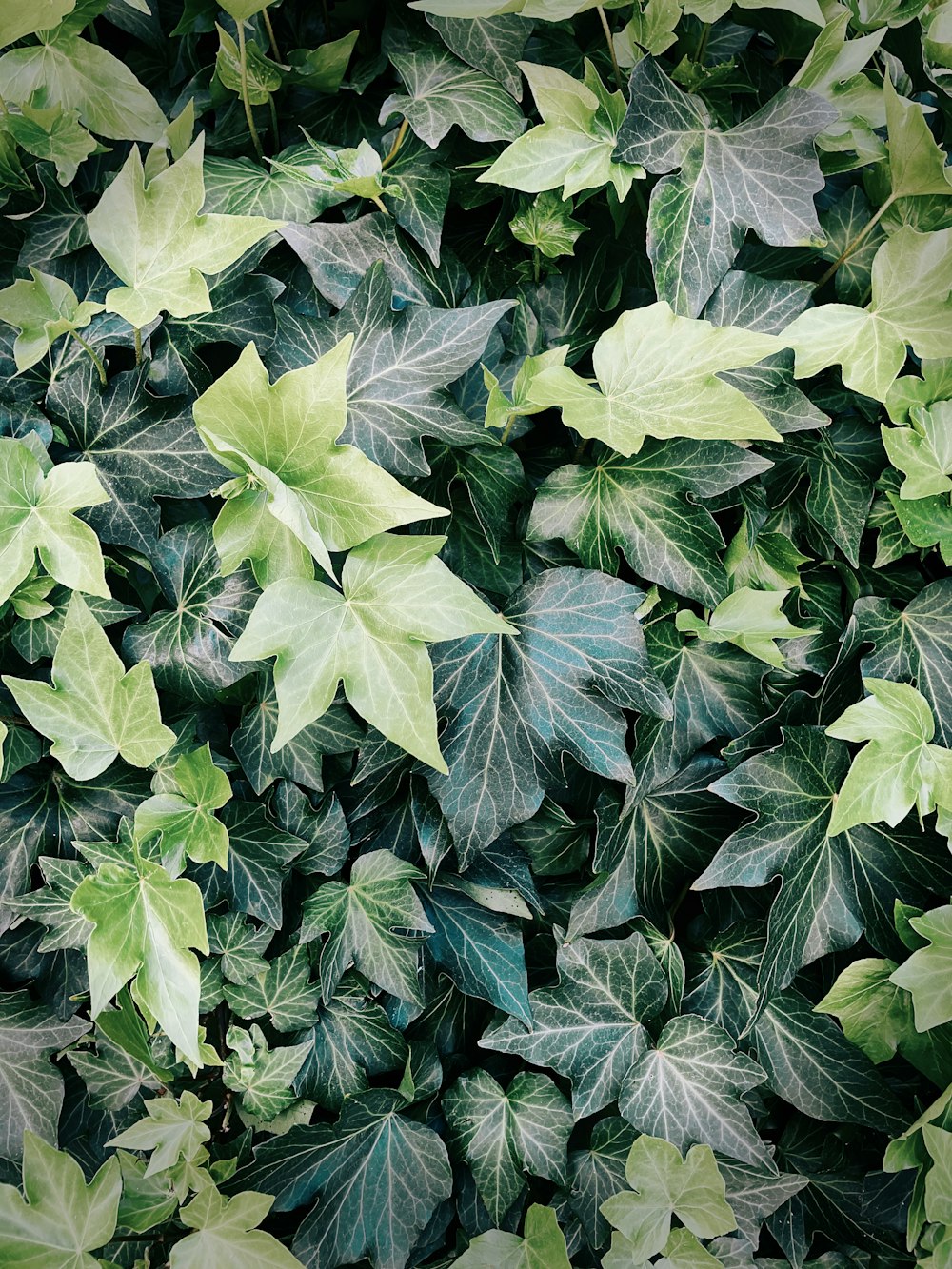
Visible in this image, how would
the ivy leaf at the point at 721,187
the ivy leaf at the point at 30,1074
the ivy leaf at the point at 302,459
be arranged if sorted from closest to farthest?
the ivy leaf at the point at 302,459, the ivy leaf at the point at 721,187, the ivy leaf at the point at 30,1074

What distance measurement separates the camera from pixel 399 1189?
0.88m

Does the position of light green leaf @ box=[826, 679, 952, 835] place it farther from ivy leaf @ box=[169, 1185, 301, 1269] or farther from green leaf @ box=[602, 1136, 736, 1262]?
ivy leaf @ box=[169, 1185, 301, 1269]

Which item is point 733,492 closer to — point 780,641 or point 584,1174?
point 780,641

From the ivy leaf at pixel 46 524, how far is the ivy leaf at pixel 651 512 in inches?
14.4

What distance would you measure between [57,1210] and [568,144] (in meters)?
1.00

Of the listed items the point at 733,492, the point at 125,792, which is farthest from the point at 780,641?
the point at 125,792

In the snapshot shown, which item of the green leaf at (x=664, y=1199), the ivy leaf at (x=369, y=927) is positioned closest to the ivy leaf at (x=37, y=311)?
the ivy leaf at (x=369, y=927)

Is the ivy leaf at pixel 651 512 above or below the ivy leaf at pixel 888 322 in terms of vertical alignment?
below

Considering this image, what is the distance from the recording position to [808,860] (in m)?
0.84

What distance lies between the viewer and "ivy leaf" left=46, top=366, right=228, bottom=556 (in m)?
0.75

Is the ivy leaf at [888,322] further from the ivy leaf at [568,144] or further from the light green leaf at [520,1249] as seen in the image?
the light green leaf at [520,1249]

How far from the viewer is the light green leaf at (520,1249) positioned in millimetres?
847

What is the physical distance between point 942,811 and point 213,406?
0.71m

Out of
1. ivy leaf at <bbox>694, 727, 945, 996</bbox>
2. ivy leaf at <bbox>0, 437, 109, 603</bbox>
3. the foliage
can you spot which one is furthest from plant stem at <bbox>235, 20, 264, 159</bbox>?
ivy leaf at <bbox>694, 727, 945, 996</bbox>
